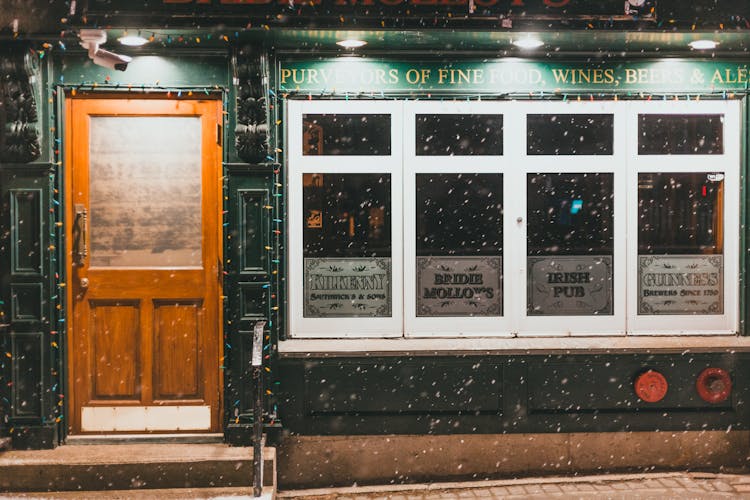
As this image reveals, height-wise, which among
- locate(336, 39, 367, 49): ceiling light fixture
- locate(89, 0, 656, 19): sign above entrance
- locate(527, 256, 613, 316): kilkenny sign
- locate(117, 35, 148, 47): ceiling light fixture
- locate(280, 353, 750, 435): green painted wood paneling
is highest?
locate(89, 0, 656, 19): sign above entrance

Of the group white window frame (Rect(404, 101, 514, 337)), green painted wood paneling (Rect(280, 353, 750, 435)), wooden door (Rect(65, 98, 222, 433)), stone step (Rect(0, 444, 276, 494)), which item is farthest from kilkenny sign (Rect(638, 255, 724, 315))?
wooden door (Rect(65, 98, 222, 433))

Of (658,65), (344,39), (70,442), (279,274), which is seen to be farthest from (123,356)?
(658,65)

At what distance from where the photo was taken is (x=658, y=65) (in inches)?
241

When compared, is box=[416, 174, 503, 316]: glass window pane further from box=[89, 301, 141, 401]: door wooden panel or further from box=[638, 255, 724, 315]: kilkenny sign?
box=[89, 301, 141, 401]: door wooden panel

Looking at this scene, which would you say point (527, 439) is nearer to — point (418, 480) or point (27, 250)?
point (418, 480)

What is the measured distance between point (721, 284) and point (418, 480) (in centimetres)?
299

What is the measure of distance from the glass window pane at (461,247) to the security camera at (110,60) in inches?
99.3

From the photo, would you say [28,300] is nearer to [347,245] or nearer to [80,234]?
[80,234]

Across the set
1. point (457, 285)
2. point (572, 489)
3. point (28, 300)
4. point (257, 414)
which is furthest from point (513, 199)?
point (28, 300)

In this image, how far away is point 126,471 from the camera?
5.54 metres

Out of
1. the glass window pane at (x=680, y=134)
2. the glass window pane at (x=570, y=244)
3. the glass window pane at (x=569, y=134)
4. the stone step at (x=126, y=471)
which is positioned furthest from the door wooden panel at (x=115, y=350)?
the glass window pane at (x=680, y=134)

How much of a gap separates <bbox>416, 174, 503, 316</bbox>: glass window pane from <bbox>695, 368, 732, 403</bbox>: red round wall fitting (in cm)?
176

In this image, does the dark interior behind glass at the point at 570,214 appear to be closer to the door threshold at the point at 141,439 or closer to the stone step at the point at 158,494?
the stone step at the point at 158,494

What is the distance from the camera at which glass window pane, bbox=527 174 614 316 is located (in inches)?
243
